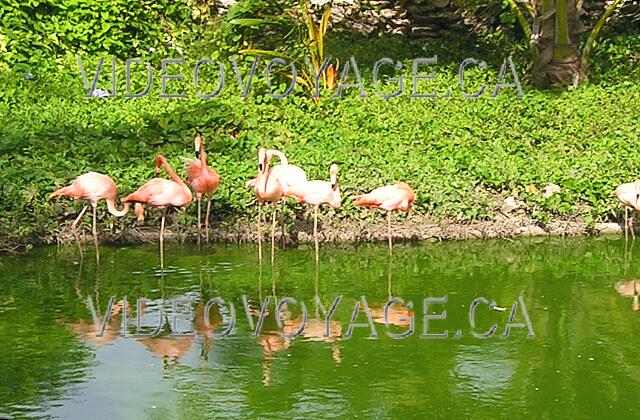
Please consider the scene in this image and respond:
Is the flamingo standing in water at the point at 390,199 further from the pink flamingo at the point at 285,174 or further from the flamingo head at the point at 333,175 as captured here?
the pink flamingo at the point at 285,174

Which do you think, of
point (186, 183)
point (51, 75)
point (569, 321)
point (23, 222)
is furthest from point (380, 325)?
point (51, 75)

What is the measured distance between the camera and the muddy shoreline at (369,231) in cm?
911

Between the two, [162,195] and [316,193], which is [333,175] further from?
[162,195]

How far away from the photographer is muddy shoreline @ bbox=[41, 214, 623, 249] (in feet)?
29.9

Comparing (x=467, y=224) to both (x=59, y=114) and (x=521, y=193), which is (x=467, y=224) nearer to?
(x=521, y=193)

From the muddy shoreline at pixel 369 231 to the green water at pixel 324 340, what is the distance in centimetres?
23

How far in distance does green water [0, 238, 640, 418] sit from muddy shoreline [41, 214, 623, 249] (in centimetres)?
23

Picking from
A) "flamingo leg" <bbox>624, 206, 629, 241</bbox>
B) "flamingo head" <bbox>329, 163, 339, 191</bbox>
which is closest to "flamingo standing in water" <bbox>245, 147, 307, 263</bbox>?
"flamingo head" <bbox>329, 163, 339, 191</bbox>

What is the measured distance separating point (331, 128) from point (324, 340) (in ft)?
16.8

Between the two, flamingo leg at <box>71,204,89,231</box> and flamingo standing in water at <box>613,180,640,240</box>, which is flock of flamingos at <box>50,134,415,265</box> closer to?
flamingo leg at <box>71,204,89,231</box>

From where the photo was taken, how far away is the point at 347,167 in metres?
9.91

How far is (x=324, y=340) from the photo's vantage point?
6.35 meters

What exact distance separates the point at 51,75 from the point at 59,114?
5.83 ft

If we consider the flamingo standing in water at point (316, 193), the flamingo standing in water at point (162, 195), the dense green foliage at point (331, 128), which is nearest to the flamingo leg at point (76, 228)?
the dense green foliage at point (331, 128)
